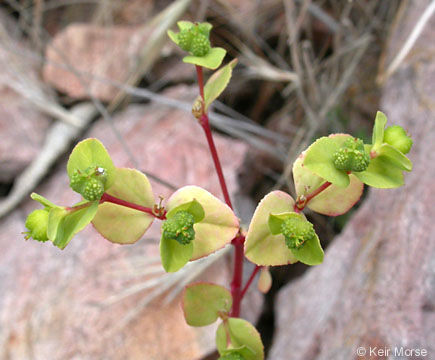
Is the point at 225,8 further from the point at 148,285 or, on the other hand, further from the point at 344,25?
the point at 148,285

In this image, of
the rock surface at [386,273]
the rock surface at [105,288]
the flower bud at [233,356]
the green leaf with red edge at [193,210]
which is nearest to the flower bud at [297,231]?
the green leaf with red edge at [193,210]

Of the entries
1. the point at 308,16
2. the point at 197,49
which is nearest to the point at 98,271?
the point at 197,49

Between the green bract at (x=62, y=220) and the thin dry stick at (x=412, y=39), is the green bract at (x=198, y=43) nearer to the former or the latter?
the green bract at (x=62, y=220)

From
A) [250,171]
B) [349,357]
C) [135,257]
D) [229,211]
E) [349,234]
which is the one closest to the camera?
[229,211]

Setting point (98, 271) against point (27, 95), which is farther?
point (27, 95)

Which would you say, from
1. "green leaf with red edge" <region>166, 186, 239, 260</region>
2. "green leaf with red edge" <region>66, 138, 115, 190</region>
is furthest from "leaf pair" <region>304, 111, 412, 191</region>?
"green leaf with red edge" <region>66, 138, 115, 190</region>

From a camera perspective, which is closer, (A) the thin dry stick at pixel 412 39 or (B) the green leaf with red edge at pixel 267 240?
(B) the green leaf with red edge at pixel 267 240

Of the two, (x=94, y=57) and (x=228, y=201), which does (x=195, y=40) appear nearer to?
(x=228, y=201)
